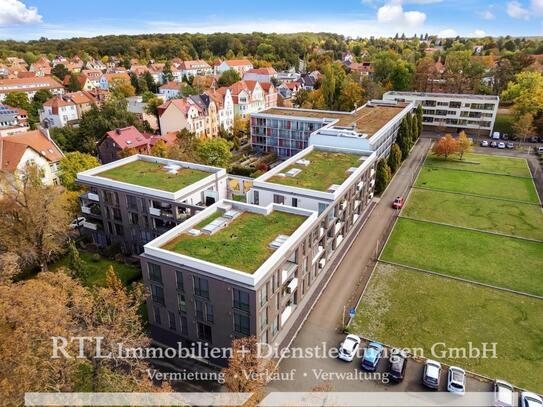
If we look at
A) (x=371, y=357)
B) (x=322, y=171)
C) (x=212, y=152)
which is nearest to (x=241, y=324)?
(x=371, y=357)

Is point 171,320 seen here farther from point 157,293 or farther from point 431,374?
point 431,374

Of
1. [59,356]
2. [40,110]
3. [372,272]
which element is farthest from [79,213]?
[40,110]

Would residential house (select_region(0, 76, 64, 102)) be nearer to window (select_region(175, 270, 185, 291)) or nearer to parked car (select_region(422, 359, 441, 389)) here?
window (select_region(175, 270, 185, 291))

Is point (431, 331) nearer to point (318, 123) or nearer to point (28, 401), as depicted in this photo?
point (28, 401)

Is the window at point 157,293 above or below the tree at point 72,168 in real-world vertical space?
below

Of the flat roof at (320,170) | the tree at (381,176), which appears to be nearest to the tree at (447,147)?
the tree at (381,176)

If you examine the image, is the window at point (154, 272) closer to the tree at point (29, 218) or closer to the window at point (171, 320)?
the window at point (171, 320)
